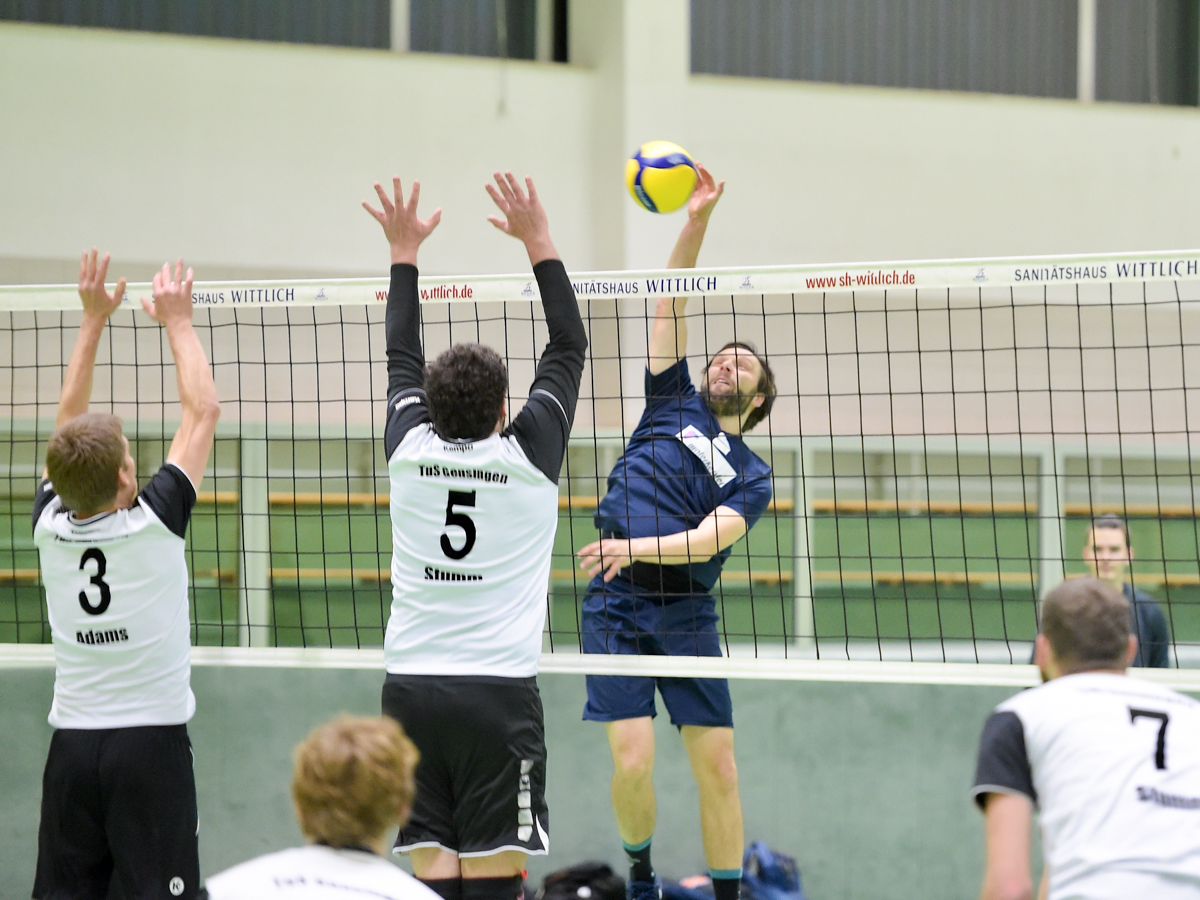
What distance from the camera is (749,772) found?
655cm

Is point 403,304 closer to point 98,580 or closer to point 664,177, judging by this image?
point 98,580

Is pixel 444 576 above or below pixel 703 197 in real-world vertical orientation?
below

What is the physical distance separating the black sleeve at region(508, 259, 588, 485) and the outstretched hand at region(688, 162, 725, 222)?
132cm

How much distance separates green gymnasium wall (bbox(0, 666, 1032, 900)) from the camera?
21.0 ft

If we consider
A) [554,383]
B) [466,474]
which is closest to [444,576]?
[466,474]

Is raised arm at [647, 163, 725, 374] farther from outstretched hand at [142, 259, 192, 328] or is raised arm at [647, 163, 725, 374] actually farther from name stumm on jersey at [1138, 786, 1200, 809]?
name stumm on jersey at [1138, 786, 1200, 809]

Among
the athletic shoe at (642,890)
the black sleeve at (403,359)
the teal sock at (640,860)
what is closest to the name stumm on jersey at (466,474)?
the black sleeve at (403,359)

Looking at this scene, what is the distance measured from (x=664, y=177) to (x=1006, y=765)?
3.00 m

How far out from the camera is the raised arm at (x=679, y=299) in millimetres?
4617

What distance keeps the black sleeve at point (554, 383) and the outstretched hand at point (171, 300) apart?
115 centimetres

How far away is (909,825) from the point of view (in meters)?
6.53

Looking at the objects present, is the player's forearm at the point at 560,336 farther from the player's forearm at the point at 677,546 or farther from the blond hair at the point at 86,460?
the blond hair at the point at 86,460

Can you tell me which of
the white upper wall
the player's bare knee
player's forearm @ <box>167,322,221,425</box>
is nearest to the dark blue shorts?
the player's bare knee

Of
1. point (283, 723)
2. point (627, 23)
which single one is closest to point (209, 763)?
point (283, 723)
